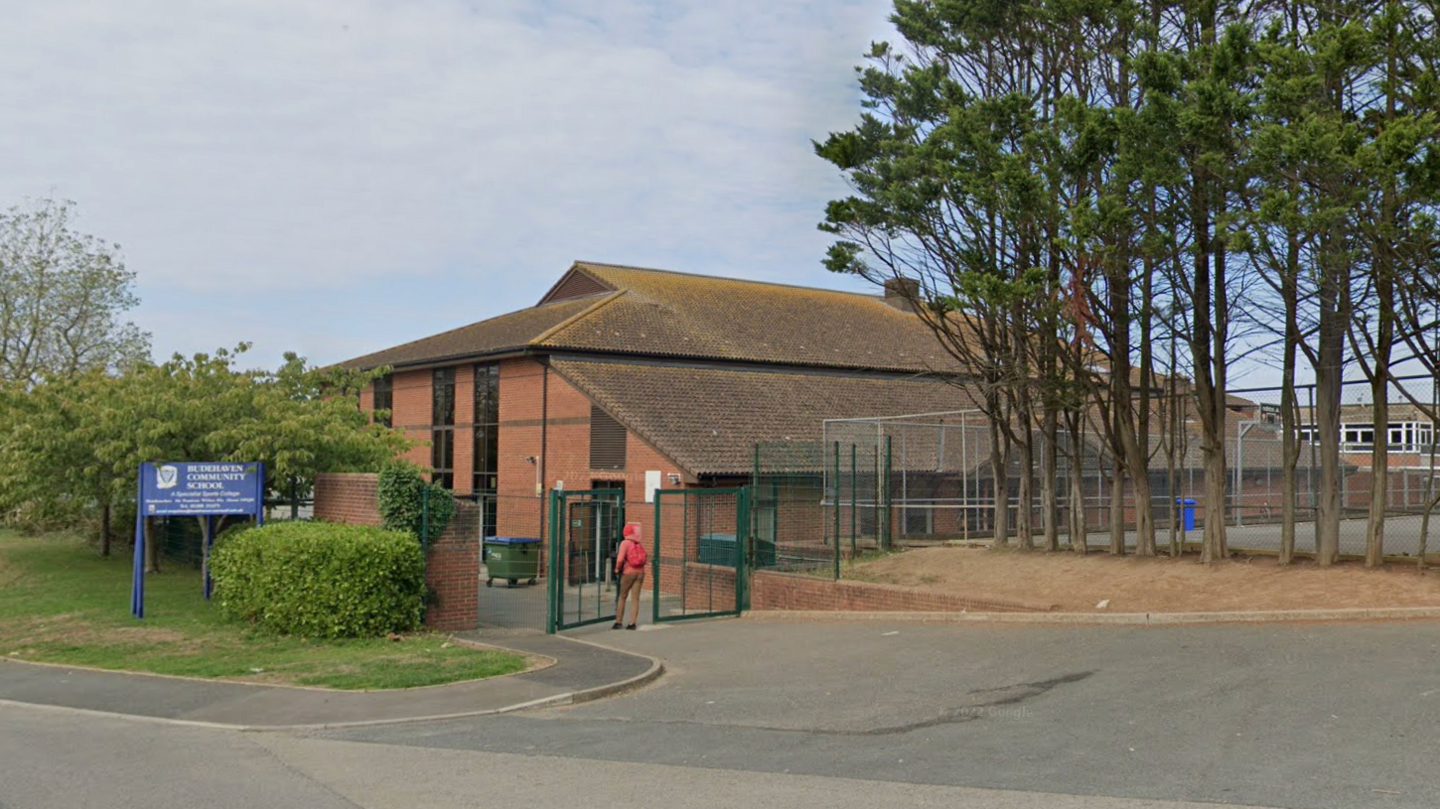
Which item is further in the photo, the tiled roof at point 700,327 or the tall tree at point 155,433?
the tiled roof at point 700,327

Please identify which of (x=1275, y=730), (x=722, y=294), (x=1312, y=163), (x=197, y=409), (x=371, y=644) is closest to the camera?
(x=1275, y=730)

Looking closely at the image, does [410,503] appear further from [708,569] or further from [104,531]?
[104,531]

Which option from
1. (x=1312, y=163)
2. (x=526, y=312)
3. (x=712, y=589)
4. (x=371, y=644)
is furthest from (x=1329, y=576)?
(x=526, y=312)

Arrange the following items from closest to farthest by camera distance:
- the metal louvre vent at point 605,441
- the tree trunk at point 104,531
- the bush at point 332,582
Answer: the bush at point 332,582 → the tree trunk at point 104,531 → the metal louvre vent at point 605,441

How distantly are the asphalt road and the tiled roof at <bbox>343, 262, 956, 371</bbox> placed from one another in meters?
20.6

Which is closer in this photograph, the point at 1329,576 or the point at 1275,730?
the point at 1275,730

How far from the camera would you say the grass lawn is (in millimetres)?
12406

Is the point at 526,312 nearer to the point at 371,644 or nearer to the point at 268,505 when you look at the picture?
the point at 268,505

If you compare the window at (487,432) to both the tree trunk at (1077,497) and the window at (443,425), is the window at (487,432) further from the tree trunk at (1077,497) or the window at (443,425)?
the tree trunk at (1077,497)

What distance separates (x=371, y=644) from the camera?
46.6ft

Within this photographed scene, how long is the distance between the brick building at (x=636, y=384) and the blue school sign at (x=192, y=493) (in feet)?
30.5

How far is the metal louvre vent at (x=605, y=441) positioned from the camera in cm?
2858

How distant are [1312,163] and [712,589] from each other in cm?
1130

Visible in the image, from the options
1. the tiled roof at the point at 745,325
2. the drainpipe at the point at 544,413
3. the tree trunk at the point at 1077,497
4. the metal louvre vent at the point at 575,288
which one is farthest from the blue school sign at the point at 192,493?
the metal louvre vent at the point at 575,288
